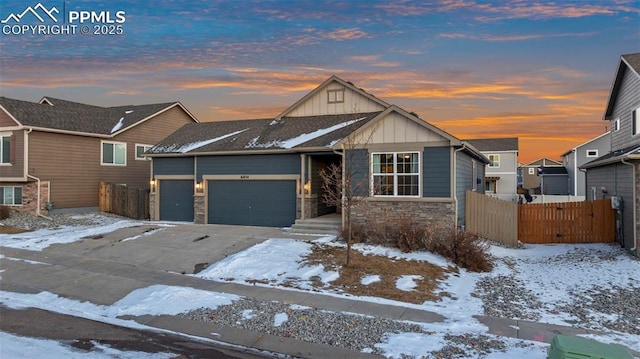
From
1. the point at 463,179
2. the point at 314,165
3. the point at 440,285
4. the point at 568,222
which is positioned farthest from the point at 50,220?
the point at 568,222

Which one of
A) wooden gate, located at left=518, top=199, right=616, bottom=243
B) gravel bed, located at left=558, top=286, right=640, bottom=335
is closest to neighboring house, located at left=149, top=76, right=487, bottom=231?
wooden gate, located at left=518, top=199, right=616, bottom=243

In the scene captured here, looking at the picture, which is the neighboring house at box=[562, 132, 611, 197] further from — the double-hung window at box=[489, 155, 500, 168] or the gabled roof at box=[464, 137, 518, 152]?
the double-hung window at box=[489, 155, 500, 168]

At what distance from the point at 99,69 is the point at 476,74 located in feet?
57.5

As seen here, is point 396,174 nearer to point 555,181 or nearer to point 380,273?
point 380,273

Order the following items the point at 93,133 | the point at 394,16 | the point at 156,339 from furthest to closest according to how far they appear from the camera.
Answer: the point at 93,133 → the point at 394,16 → the point at 156,339

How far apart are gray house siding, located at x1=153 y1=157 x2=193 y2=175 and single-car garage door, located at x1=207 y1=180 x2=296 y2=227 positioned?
1.60 m

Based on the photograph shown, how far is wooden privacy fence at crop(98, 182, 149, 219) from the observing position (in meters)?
21.8

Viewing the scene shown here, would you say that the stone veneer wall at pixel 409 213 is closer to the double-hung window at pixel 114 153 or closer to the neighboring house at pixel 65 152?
the neighboring house at pixel 65 152

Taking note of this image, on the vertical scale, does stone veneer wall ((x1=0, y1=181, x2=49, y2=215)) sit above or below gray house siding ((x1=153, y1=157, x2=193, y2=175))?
below

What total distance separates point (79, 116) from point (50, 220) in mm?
7172

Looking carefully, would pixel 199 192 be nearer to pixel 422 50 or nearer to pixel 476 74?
pixel 422 50

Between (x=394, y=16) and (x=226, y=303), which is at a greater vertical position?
(x=394, y=16)

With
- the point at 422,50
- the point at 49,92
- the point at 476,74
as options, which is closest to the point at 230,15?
the point at 422,50

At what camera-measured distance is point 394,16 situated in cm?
1538
